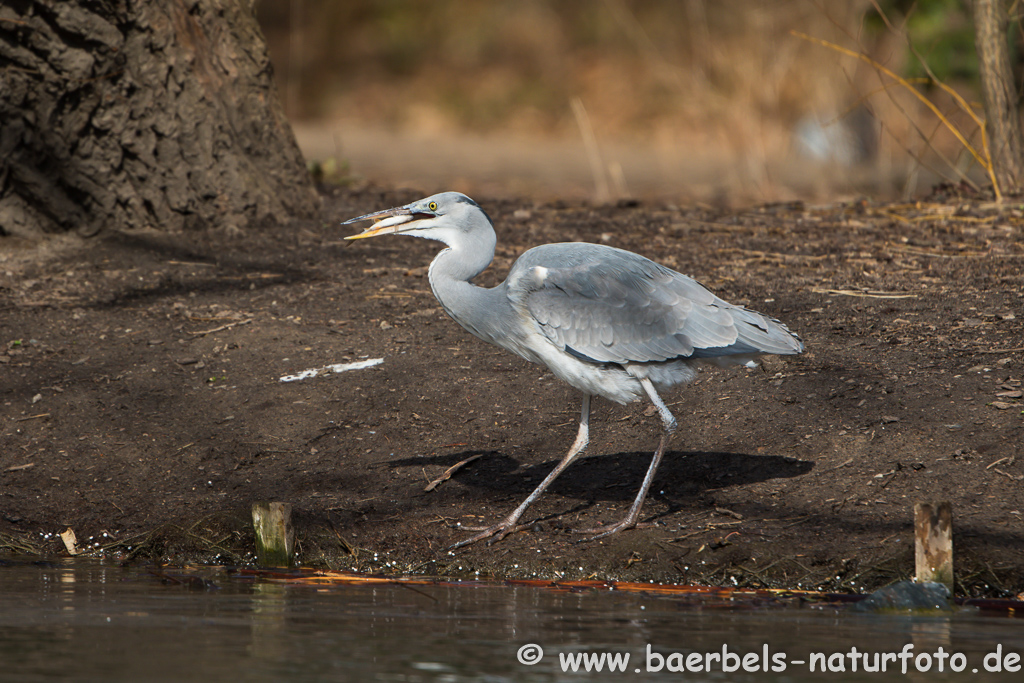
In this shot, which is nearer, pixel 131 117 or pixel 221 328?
pixel 221 328

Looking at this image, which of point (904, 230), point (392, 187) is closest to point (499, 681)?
point (904, 230)

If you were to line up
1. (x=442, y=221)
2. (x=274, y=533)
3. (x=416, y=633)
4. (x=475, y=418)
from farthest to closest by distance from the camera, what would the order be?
(x=475, y=418)
(x=442, y=221)
(x=274, y=533)
(x=416, y=633)

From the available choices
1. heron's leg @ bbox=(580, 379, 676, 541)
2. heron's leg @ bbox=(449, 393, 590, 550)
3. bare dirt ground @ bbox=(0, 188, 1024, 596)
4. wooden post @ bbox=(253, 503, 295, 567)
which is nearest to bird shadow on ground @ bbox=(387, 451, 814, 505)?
bare dirt ground @ bbox=(0, 188, 1024, 596)

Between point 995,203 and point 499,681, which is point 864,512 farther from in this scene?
point 995,203

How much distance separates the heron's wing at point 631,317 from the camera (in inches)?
195

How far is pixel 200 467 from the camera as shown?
17.9 feet

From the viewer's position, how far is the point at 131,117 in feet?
26.3

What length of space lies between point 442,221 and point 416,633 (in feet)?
6.75

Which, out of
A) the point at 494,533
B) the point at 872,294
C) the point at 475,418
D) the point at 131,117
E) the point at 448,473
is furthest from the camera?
the point at 131,117

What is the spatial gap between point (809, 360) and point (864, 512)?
1.61 m

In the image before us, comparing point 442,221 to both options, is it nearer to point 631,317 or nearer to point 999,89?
point 631,317

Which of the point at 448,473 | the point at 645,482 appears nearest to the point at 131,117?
the point at 448,473

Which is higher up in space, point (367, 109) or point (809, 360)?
point (367, 109)

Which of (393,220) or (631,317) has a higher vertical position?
(393,220)
